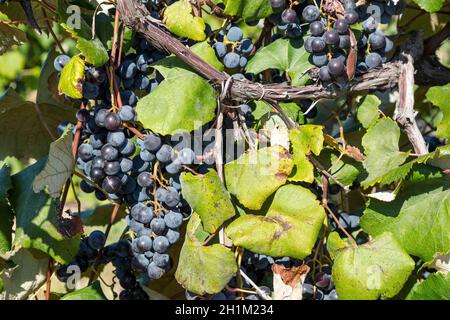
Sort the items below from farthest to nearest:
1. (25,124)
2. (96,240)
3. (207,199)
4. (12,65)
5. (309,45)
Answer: (12,65)
(25,124)
(96,240)
(309,45)
(207,199)

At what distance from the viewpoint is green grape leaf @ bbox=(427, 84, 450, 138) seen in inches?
50.4

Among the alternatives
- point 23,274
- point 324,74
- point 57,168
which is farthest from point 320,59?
point 23,274

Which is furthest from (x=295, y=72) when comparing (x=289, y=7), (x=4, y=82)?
(x=4, y=82)

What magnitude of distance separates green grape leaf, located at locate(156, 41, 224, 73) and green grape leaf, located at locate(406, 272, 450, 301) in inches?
20.0

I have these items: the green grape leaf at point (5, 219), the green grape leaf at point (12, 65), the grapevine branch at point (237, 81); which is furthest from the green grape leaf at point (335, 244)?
the green grape leaf at point (12, 65)

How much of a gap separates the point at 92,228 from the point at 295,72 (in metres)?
0.65

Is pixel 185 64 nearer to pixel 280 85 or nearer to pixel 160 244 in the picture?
pixel 280 85

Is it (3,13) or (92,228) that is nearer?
(3,13)

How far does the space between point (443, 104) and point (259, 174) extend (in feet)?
1.26

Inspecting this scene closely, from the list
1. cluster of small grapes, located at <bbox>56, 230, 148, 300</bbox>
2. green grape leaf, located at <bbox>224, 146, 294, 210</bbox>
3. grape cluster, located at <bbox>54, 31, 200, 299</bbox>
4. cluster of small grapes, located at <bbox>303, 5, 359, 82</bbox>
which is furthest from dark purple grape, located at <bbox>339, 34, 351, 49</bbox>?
cluster of small grapes, located at <bbox>56, 230, 148, 300</bbox>

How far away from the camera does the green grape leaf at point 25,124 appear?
1.49m

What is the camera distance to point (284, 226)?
117cm

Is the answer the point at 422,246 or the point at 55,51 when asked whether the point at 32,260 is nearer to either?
the point at 55,51

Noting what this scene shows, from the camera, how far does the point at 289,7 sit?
4.26 feet
